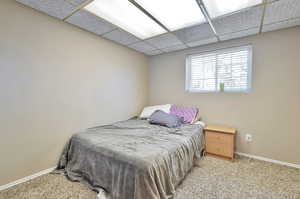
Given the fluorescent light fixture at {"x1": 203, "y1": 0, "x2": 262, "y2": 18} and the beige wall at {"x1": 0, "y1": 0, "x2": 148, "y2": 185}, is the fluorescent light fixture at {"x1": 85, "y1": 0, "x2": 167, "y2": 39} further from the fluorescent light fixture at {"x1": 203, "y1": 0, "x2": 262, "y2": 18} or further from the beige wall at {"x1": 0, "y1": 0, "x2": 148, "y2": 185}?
the fluorescent light fixture at {"x1": 203, "y1": 0, "x2": 262, "y2": 18}

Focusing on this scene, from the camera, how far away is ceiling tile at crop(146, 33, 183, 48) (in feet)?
8.45

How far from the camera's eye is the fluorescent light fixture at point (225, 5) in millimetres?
1648

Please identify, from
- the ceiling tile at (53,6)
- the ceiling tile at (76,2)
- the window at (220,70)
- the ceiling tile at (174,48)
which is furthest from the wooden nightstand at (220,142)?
the ceiling tile at (53,6)

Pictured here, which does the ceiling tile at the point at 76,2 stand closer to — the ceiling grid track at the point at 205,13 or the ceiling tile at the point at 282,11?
the ceiling grid track at the point at 205,13

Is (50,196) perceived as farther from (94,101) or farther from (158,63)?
(158,63)

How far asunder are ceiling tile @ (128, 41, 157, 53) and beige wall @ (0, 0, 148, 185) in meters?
0.59

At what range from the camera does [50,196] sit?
60.3 inches

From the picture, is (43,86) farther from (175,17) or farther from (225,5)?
(225,5)

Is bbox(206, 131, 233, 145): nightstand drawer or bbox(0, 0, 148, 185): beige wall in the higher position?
bbox(0, 0, 148, 185): beige wall

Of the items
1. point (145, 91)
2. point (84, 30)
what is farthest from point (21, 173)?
point (145, 91)

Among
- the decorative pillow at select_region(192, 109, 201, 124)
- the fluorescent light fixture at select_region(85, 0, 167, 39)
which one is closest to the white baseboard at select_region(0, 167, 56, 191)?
the fluorescent light fixture at select_region(85, 0, 167, 39)

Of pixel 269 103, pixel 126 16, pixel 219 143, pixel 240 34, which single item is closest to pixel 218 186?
pixel 219 143

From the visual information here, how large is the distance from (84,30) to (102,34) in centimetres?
30

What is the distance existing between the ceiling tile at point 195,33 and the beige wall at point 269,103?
0.46 m
